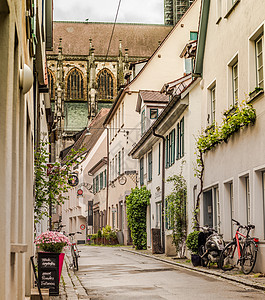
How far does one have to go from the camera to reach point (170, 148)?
2470 centimetres

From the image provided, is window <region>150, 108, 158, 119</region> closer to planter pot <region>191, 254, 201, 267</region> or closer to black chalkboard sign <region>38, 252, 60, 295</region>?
planter pot <region>191, 254, 201, 267</region>

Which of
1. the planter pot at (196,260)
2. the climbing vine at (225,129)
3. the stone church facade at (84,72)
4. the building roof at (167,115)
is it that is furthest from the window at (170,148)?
the stone church facade at (84,72)

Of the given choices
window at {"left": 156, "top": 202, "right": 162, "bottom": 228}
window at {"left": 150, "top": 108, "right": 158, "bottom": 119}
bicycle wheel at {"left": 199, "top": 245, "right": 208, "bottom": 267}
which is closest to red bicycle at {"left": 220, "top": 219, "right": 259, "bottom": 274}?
bicycle wheel at {"left": 199, "top": 245, "right": 208, "bottom": 267}

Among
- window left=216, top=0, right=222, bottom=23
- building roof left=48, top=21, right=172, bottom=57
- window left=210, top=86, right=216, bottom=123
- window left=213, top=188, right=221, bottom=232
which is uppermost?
building roof left=48, top=21, right=172, bottom=57

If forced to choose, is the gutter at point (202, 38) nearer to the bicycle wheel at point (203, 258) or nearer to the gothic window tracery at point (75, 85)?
the bicycle wheel at point (203, 258)

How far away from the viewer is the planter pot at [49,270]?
1045 cm

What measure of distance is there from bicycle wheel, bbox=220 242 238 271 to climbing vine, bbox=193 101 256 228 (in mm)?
2711

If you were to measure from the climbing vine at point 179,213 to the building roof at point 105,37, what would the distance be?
60.8 meters

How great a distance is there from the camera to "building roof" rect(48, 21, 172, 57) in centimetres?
8231

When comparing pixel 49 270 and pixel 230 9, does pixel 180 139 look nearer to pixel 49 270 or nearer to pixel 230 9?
pixel 230 9

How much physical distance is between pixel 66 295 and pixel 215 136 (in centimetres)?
749

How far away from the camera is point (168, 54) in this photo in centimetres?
3594

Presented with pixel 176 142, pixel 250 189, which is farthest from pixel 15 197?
pixel 176 142

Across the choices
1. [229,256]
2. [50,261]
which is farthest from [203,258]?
[50,261]
